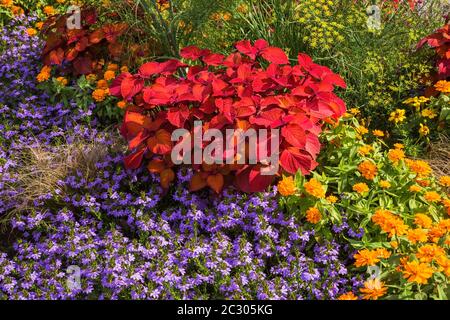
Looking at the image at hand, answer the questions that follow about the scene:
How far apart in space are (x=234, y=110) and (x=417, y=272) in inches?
49.2

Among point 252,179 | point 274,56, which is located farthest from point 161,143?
point 274,56

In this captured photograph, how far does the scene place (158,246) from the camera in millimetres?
2973

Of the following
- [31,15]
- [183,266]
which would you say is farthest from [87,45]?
[183,266]

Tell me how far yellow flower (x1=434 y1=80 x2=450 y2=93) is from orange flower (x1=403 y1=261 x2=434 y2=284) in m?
1.66

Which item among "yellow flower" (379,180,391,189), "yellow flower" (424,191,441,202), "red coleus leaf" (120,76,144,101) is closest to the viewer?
"yellow flower" (424,191,441,202)

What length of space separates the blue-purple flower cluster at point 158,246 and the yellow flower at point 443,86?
4.32 ft

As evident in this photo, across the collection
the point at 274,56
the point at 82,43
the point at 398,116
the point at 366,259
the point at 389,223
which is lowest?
the point at 366,259

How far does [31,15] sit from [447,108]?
3.67 meters

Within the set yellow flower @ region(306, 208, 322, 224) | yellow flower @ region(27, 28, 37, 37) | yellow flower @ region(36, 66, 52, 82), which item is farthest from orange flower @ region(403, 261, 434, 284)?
yellow flower @ region(27, 28, 37, 37)

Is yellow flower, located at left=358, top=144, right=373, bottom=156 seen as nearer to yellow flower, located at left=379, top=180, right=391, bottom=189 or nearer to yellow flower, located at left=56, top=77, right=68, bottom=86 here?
yellow flower, located at left=379, top=180, right=391, bottom=189

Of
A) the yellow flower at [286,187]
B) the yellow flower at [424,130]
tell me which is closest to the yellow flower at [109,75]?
the yellow flower at [286,187]

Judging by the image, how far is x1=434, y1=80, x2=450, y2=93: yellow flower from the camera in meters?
3.76

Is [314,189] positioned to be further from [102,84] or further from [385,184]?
[102,84]

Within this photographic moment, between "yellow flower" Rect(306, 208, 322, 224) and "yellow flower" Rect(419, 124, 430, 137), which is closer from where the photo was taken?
"yellow flower" Rect(306, 208, 322, 224)
